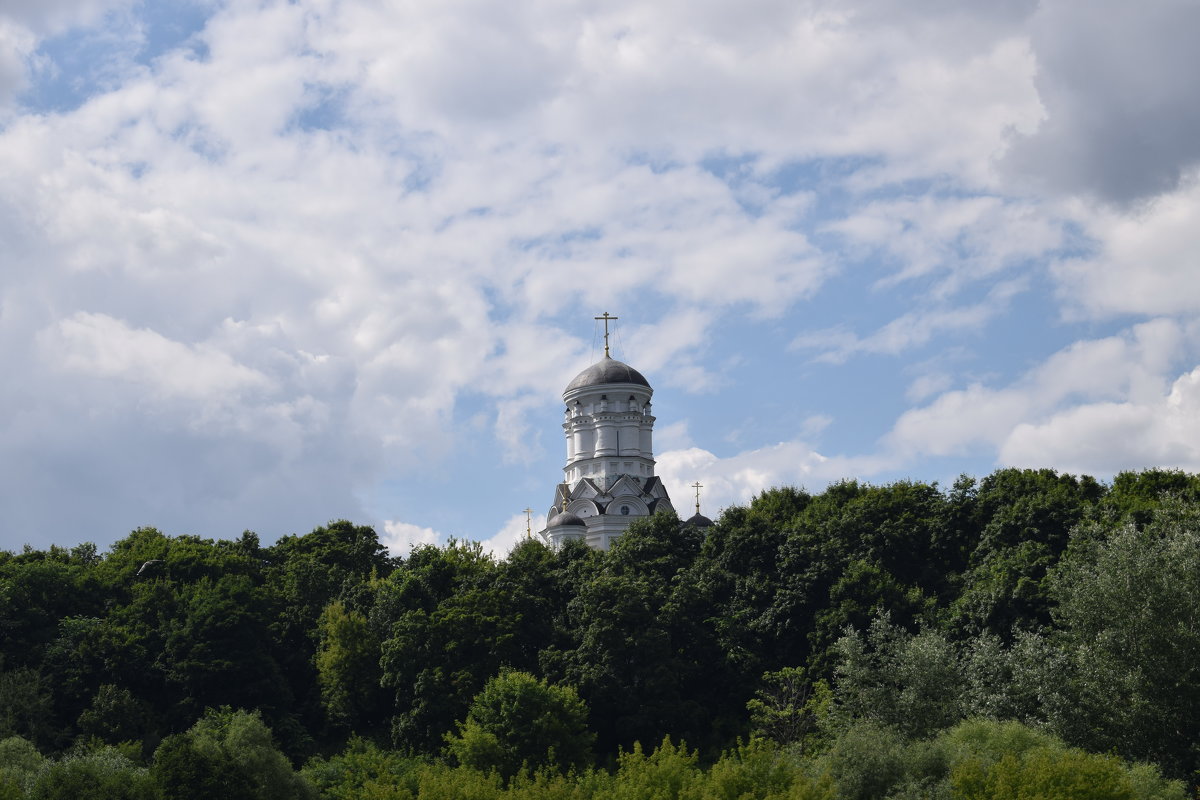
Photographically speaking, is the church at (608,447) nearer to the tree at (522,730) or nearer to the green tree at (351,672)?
the green tree at (351,672)

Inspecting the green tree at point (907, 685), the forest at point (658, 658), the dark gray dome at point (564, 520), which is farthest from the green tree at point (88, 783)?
the dark gray dome at point (564, 520)

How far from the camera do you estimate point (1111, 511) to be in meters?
54.0

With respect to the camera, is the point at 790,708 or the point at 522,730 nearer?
the point at 522,730

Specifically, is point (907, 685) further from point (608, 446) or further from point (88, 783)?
point (608, 446)

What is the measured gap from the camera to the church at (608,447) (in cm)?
10438

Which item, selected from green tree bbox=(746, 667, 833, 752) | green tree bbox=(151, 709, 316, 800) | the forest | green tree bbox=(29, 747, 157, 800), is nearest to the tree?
the forest

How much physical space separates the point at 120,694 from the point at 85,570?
9669 millimetres

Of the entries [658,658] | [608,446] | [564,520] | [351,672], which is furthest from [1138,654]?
[608,446]

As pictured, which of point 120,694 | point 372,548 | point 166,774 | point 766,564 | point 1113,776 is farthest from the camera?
point 372,548

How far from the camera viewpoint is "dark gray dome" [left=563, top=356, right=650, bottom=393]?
107 metres

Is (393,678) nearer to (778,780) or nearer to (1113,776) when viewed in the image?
(778,780)

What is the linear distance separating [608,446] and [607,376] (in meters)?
5.05

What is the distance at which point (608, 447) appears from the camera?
4198 inches

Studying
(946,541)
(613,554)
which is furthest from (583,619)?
(946,541)
